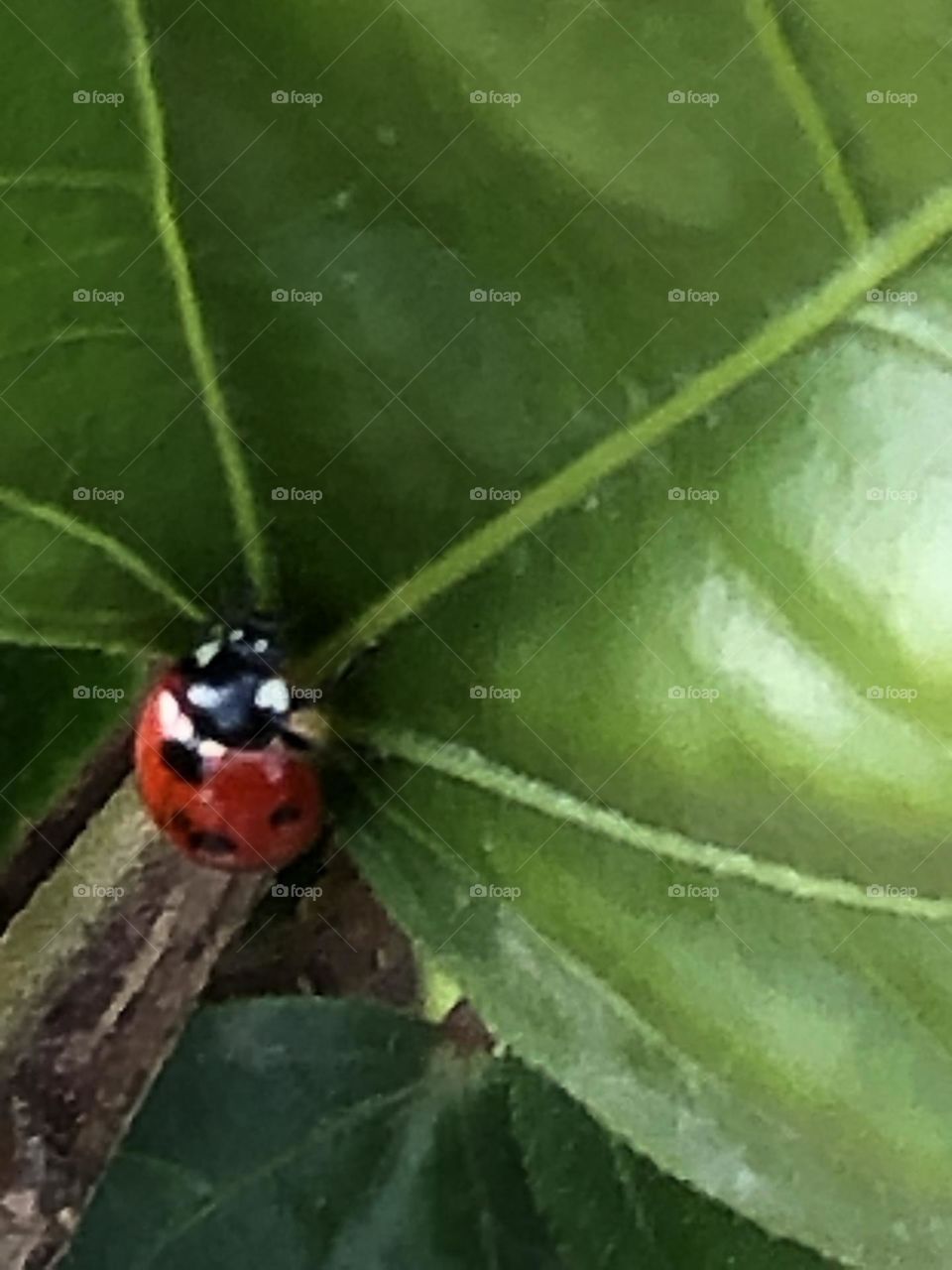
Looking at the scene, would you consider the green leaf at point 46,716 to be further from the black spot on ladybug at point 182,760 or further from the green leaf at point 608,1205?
the green leaf at point 608,1205

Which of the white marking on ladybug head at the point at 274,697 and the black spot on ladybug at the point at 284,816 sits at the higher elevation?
the white marking on ladybug head at the point at 274,697

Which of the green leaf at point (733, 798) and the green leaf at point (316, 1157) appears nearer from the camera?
the green leaf at point (733, 798)

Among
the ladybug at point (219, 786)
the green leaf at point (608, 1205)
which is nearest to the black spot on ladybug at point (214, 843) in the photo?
the ladybug at point (219, 786)

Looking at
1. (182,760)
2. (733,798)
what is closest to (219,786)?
(182,760)

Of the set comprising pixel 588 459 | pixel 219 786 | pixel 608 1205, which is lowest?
pixel 608 1205

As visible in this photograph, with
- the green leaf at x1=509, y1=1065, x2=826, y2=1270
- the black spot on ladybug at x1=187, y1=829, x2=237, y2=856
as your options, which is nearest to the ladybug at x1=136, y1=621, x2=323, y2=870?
the black spot on ladybug at x1=187, y1=829, x2=237, y2=856

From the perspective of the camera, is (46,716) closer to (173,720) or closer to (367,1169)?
(173,720)

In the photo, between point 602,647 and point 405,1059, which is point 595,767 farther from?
point 405,1059

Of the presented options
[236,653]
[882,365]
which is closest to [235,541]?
[236,653]
